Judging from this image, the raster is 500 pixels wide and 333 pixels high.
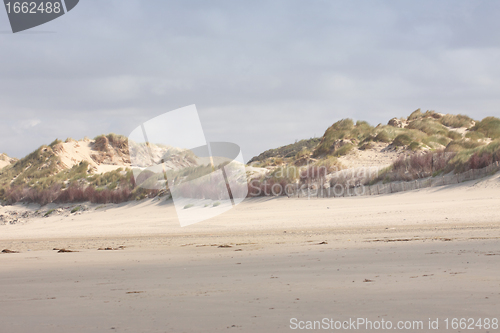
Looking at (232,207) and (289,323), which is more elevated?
(289,323)

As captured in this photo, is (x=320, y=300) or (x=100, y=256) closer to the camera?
(x=320, y=300)

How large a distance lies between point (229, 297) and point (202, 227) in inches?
370

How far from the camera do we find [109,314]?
317cm

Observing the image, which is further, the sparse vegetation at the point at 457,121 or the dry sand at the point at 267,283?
the sparse vegetation at the point at 457,121

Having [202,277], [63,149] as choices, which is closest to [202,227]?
[202,277]

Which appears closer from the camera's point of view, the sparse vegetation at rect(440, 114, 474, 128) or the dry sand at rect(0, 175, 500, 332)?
the dry sand at rect(0, 175, 500, 332)

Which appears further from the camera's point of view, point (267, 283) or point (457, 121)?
point (457, 121)

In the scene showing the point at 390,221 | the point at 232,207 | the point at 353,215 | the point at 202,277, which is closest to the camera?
the point at 202,277

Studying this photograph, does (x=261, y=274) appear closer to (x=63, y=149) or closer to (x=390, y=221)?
(x=390, y=221)

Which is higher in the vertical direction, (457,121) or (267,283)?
(267,283)

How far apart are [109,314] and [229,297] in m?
1.01

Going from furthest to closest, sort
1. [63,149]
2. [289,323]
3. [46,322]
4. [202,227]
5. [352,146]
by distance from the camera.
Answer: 1. [63,149]
2. [352,146]
3. [202,227]
4. [46,322]
5. [289,323]

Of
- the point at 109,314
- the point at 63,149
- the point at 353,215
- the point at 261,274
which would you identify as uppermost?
the point at 63,149

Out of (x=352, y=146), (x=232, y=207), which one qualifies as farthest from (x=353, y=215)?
(x=352, y=146)
